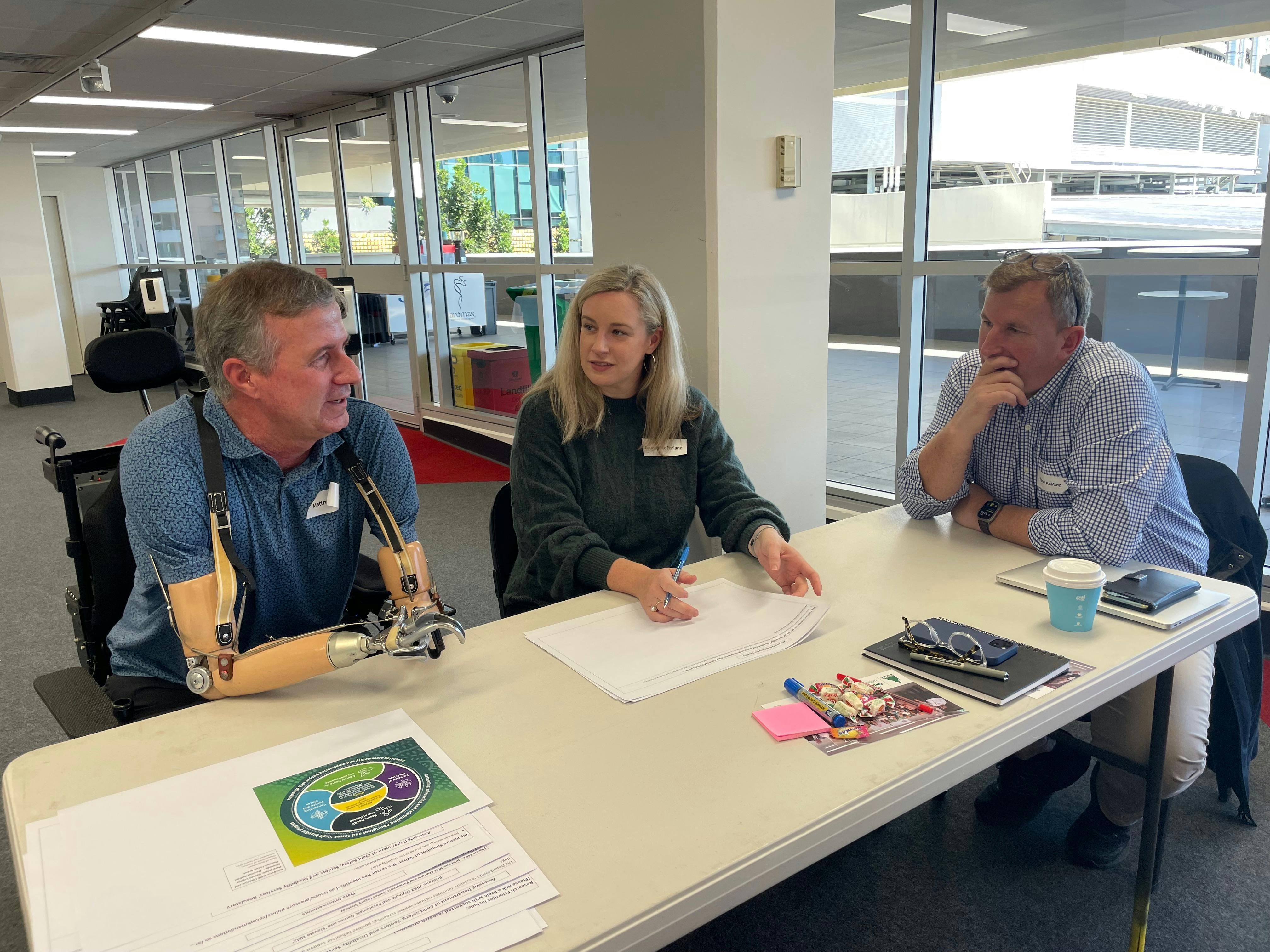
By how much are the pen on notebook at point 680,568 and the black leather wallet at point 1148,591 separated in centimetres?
75

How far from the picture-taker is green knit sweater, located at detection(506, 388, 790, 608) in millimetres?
1866

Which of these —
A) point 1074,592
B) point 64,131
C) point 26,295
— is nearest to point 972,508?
point 1074,592

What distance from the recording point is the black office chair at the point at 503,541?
6.78 feet

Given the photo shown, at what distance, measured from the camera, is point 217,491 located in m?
1.43

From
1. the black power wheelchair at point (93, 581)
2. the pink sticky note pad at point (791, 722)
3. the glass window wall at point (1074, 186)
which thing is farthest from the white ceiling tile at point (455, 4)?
the pink sticky note pad at point (791, 722)

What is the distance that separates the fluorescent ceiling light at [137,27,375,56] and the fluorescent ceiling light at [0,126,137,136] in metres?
4.36

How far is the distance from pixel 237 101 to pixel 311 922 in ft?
24.9

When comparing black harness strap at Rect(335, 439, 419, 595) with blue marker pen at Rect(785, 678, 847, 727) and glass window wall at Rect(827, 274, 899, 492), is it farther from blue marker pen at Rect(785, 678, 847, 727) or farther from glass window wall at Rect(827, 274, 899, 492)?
glass window wall at Rect(827, 274, 899, 492)

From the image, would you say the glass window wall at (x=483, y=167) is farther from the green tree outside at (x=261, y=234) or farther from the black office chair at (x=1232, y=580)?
the black office chair at (x=1232, y=580)

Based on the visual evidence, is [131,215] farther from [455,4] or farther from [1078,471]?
[1078,471]

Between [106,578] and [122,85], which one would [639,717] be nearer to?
[106,578]

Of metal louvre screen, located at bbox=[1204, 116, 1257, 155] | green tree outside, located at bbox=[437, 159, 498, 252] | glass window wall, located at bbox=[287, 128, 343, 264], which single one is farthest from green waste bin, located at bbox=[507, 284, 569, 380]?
metal louvre screen, located at bbox=[1204, 116, 1257, 155]

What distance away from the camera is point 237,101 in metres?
7.00

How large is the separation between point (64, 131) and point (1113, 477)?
9.90 metres
